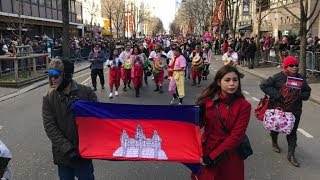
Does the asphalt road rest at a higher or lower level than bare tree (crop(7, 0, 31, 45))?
lower

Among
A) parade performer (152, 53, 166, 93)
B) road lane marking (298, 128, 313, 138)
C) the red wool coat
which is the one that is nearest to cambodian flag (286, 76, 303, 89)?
road lane marking (298, 128, 313, 138)

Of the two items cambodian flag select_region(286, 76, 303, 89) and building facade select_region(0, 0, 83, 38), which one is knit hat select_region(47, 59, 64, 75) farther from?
building facade select_region(0, 0, 83, 38)

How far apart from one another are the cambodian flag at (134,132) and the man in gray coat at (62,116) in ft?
0.29

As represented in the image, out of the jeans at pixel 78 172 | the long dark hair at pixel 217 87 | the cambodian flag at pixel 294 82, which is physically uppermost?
the long dark hair at pixel 217 87

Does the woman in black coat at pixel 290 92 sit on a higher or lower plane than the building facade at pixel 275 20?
lower

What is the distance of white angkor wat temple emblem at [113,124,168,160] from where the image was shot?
4.27 meters

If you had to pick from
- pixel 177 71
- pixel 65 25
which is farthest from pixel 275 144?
pixel 65 25

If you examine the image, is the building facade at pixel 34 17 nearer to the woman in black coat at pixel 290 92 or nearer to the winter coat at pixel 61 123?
the woman in black coat at pixel 290 92

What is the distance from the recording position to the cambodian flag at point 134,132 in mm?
4176

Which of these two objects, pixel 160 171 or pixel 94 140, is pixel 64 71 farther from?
pixel 160 171

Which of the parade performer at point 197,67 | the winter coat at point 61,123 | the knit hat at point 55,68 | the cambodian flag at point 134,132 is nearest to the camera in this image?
the knit hat at point 55,68

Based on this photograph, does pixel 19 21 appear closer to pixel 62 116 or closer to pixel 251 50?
pixel 251 50

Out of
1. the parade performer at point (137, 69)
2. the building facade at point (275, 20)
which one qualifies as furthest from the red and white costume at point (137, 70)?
the building facade at point (275, 20)

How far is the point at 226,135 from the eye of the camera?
3.73m
